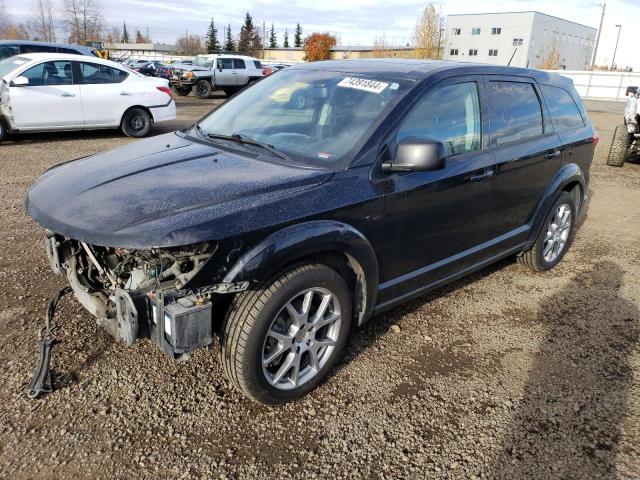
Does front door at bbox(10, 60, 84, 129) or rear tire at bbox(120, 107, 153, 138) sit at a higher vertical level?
front door at bbox(10, 60, 84, 129)

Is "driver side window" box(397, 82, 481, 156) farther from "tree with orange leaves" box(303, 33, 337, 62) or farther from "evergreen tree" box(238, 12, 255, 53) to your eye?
"evergreen tree" box(238, 12, 255, 53)

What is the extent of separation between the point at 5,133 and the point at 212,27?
3239 inches

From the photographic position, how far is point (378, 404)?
9.30 ft

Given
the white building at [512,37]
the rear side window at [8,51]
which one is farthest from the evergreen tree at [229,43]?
the rear side window at [8,51]

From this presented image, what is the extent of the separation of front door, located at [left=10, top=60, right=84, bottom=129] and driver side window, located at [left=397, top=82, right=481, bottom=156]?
842 centimetres

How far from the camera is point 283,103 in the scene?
3.53 m

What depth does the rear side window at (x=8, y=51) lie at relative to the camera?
12.2m

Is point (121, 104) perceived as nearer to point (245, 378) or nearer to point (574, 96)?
point (574, 96)

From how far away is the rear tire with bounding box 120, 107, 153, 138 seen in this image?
34.4ft

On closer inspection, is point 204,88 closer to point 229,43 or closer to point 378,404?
point 378,404

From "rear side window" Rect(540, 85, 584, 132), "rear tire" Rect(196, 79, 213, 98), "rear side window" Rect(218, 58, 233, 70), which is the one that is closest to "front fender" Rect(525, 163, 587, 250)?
"rear side window" Rect(540, 85, 584, 132)

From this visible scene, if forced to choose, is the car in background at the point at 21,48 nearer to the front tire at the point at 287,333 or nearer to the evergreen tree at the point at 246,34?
the front tire at the point at 287,333

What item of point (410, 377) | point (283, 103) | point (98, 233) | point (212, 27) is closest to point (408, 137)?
point (283, 103)

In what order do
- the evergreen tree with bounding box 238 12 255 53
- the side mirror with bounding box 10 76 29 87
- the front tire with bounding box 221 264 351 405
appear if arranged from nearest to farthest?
the front tire with bounding box 221 264 351 405 < the side mirror with bounding box 10 76 29 87 < the evergreen tree with bounding box 238 12 255 53
